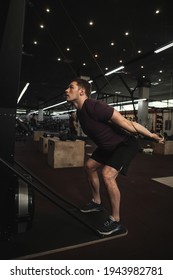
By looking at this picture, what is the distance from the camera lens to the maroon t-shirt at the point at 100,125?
193cm

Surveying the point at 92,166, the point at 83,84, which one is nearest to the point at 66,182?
the point at 92,166

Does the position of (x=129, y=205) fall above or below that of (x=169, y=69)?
below

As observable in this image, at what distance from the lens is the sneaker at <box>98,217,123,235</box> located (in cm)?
189

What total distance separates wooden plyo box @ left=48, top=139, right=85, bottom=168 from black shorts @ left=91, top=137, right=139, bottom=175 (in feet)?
8.20

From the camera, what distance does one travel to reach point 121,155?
1.98 meters

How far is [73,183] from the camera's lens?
3.51 meters

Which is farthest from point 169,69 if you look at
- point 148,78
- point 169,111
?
point 169,111

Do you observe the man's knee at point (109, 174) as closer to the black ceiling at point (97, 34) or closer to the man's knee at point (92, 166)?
the man's knee at point (92, 166)

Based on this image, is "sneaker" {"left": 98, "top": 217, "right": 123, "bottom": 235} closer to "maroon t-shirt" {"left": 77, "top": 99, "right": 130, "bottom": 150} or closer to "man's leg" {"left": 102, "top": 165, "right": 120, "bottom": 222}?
"man's leg" {"left": 102, "top": 165, "right": 120, "bottom": 222}

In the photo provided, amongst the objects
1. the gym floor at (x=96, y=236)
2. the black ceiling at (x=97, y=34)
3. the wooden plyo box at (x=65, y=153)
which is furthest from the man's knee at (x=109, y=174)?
the wooden plyo box at (x=65, y=153)

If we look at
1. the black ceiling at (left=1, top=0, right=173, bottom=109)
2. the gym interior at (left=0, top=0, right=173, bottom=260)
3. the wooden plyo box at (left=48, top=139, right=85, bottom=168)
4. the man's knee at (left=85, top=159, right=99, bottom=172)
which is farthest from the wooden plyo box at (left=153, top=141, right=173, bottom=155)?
the man's knee at (left=85, top=159, right=99, bottom=172)

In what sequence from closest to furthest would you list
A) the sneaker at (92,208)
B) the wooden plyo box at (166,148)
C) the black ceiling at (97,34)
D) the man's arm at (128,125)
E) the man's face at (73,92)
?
the man's arm at (128,125), the man's face at (73,92), the sneaker at (92,208), the black ceiling at (97,34), the wooden plyo box at (166,148)
